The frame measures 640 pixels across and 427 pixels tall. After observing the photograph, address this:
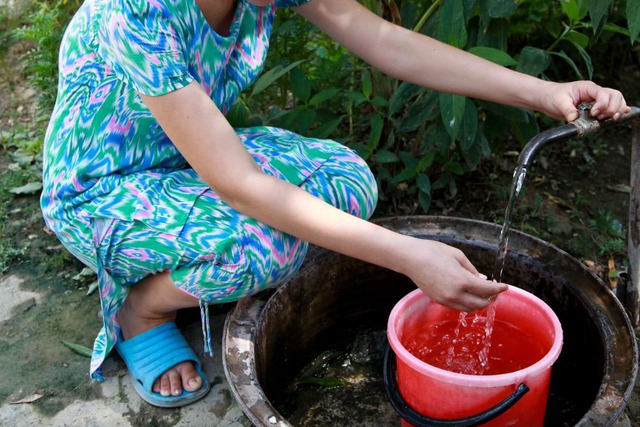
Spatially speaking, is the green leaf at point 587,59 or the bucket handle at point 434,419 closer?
the bucket handle at point 434,419

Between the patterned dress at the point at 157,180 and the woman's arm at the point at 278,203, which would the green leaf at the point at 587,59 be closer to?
the patterned dress at the point at 157,180

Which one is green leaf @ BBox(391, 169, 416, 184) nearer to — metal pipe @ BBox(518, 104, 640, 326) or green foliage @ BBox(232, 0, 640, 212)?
green foliage @ BBox(232, 0, 640, 212)

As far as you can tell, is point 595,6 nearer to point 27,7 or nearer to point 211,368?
point 211,368

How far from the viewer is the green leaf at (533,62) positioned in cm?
192

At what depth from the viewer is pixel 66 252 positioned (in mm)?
2227

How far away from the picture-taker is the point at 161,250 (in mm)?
1594

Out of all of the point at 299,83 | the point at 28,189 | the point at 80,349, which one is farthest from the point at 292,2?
the point at 28,189

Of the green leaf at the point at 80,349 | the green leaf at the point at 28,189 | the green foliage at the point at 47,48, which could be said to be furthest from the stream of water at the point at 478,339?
the green foliage at the point at 47,48

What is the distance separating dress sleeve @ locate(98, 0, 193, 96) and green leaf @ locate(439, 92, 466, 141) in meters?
0.72

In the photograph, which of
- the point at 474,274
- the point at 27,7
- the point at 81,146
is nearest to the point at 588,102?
the point at 474,274

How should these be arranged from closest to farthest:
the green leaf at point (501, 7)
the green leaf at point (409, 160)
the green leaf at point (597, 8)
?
the green leaf at point (597, 8)
the green leaf at point (501, 7)
the green leaf at point (409, 160)

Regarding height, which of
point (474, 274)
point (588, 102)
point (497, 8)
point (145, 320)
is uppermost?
point (497, 8)

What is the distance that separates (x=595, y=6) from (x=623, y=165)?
1.18 meters

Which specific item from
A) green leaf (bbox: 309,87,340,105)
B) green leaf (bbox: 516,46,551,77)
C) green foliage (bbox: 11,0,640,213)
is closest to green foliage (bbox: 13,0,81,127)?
green foliage (bbox: 11,0,640,213)
